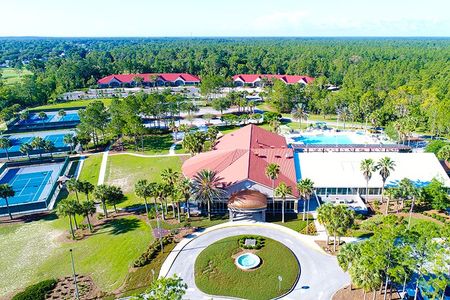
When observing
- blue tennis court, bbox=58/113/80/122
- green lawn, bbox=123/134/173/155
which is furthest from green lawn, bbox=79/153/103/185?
blue tennis court, bbox=58/113/80/122

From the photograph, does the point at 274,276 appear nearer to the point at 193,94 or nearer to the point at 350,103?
the point at 350,103

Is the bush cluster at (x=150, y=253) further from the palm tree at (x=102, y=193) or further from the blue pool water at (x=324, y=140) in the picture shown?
the blue pool water at (x=324, y=140)

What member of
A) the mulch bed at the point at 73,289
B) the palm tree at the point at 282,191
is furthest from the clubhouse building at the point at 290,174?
the mulch bed at the point at 73,289

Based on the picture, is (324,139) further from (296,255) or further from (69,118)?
(69,118)

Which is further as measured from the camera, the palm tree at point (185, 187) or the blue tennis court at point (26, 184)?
the blue tennis court at point (26, 184)

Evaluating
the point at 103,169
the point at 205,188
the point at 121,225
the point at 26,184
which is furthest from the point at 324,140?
the point at 26,184

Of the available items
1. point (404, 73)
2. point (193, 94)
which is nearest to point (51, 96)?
point (193, 94)
